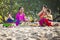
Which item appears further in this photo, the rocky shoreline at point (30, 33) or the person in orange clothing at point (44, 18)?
the person in orange clothing at point (44, 18)

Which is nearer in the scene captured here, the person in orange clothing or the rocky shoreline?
the rocky shoreline

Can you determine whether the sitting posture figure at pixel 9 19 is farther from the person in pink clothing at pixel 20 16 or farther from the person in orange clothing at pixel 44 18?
the person in orange clothing at pixel 44 18

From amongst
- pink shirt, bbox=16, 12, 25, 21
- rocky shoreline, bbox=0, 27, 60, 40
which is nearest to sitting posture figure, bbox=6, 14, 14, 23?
pink shirt, bbox=16, 12, 25, 21

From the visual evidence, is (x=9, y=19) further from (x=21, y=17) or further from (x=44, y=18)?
(x=44, y=18)

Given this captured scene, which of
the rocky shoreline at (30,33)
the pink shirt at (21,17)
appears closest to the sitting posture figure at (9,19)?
the pink shirt at (21,17)

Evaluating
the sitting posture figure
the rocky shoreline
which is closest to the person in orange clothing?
the rocky shoreline

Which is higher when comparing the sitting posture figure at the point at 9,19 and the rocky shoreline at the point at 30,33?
the sitting posture figure at the point at 9,19

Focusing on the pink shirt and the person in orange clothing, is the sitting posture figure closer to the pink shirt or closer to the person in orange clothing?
the pink shirt

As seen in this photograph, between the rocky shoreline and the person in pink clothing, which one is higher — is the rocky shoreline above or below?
below

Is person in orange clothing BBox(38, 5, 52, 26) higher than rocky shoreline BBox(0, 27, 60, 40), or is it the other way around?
person in orange clothing BBox(38, 5, 52, 26)

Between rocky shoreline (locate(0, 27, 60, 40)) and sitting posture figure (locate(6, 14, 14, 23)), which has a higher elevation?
sitting posture figure (locate(6, 14, 14, 23))

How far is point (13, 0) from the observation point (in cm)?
266

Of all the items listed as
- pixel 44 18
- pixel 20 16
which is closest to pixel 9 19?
pixel 20 16

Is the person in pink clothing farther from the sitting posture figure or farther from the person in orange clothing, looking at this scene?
the person in orange clothing
